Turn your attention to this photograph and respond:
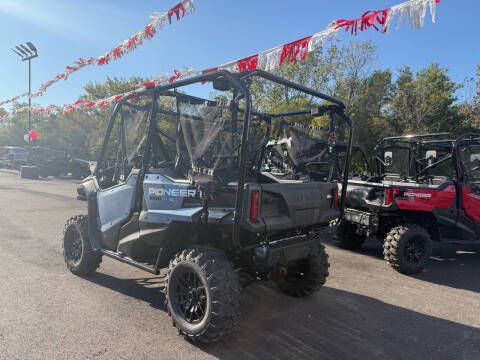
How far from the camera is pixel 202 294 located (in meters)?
3.36

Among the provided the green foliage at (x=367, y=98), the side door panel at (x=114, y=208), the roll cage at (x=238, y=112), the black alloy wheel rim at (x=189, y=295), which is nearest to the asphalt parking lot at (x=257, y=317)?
the black alloy wheel rim at (x=189, y=295)

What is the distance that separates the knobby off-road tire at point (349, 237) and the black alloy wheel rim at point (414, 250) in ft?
4.18

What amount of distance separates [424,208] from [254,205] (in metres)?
4.03

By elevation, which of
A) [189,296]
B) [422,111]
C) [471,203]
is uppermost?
[422,111]

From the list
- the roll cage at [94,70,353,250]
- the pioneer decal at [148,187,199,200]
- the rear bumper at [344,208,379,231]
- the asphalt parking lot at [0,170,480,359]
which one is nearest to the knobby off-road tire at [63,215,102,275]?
the asphalt parking lot at [0,170,480,359]

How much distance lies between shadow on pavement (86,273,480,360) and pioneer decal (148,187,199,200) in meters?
1.26

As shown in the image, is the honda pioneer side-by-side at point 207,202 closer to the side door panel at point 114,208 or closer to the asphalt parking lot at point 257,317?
the side door panel at point 114,208

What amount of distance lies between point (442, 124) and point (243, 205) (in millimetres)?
22100

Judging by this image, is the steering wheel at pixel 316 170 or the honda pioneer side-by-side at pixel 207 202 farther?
the steering wheel at pixel 316 170

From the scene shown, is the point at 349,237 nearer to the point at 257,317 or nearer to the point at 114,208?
the point at 257,317

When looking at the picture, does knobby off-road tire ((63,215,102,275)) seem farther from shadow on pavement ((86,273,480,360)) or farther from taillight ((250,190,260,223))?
taillight ((250,190,260,223))

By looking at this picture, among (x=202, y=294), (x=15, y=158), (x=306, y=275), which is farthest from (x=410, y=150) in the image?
(x=15, y=158)

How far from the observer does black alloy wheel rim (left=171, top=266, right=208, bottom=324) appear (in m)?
3.37

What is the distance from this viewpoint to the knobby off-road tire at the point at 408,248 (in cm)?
561
